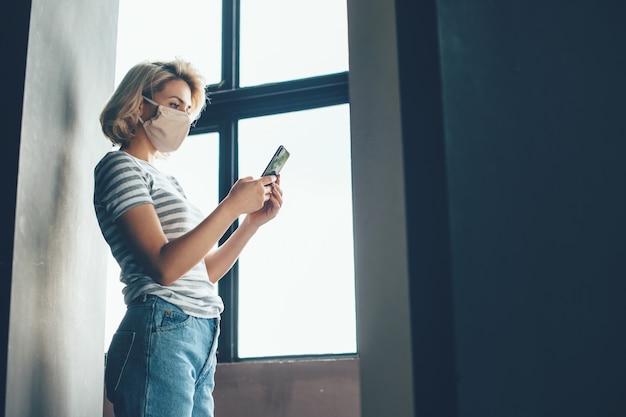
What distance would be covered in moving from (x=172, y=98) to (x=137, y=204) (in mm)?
360

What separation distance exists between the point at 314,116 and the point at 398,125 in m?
1.65

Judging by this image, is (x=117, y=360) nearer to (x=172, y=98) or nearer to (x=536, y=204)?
(x=172, y=98)

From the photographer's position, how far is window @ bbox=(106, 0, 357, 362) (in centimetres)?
227

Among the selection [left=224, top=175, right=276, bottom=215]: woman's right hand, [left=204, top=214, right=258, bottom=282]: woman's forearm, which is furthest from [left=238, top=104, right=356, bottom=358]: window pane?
[left=224, top=175, right=276, bottom=215]: woman's right hand

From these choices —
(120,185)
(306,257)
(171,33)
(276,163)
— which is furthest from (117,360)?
(171,33)

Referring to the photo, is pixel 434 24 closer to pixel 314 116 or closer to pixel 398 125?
pixel 398 125

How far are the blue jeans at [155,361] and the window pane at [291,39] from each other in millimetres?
1348

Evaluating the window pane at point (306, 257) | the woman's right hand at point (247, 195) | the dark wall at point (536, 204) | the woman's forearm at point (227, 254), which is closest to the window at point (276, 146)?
the window pane at point (306, 257)

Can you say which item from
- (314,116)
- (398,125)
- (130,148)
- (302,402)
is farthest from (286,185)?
(398,125)

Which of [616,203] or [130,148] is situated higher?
[130,148]

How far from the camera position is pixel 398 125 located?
80 centimetres

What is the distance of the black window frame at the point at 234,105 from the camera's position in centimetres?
231

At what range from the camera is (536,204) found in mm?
781

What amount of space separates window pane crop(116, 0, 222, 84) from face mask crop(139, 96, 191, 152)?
1084 millimetres
